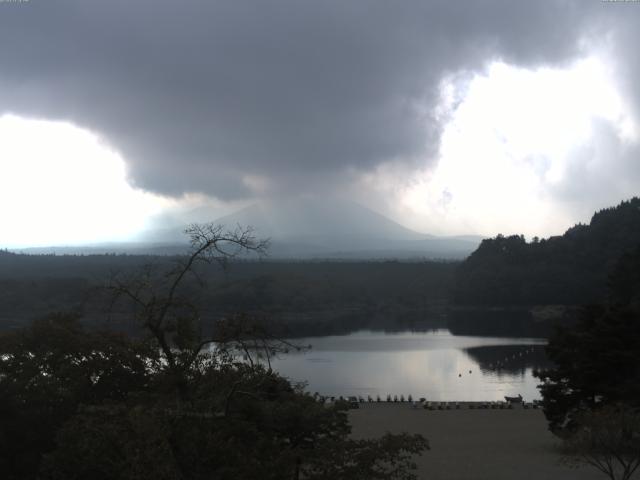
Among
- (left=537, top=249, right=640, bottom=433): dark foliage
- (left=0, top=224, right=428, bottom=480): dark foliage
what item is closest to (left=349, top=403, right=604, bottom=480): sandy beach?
(left=537, top=249, right=640, bottom=433): dark foliage

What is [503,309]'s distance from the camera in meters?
62.8

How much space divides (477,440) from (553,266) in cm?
5405

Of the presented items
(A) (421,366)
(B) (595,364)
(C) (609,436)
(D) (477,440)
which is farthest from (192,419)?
(A) (421,366)

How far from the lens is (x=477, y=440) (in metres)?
13.7

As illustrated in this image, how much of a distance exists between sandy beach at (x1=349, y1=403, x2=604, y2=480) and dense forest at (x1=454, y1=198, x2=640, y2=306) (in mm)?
44726

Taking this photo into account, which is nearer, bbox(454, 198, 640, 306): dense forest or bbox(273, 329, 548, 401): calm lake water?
bbox(273, 329, 548, 401): calm lake water

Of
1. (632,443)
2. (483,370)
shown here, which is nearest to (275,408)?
(632,443)

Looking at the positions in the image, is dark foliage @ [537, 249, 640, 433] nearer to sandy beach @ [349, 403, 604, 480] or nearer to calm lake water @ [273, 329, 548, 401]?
sandy beach @ [349, 403, 604, 480]

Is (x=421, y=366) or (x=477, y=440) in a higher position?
(x=477, y=440)

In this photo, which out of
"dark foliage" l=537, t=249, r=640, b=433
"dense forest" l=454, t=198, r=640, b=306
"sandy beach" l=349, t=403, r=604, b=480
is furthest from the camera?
"dense forest" l=454, t=198, r=640, b=306

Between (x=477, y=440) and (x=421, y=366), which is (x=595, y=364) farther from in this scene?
(x=421, y=366)

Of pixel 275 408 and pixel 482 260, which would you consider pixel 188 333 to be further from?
pixel 482 260

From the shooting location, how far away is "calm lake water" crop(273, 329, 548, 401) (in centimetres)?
2500

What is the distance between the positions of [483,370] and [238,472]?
27.2m
